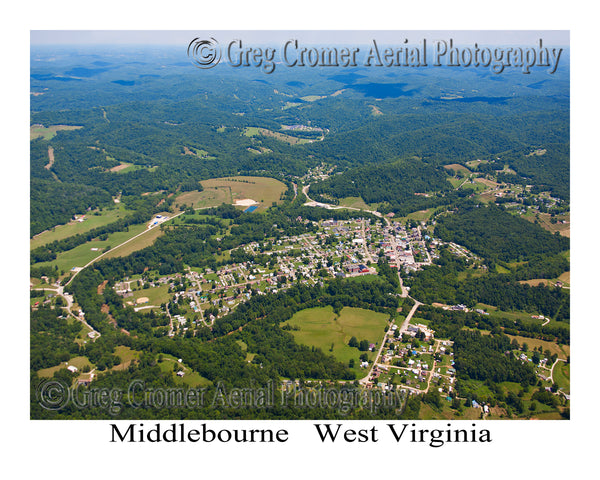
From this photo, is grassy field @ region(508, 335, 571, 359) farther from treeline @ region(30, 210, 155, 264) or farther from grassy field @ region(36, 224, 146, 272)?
treeline @ region(30, 210, 155, 264)

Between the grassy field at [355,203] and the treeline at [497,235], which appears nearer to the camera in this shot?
the treeline at [497,235]

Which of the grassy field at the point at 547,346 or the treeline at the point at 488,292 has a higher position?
the treeline at the point at 488,292

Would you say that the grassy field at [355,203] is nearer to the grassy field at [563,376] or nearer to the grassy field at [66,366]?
the grassy field at [563,376]

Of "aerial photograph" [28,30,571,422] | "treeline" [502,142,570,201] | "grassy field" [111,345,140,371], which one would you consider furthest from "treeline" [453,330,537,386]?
"treeline" [502,142,570,201]

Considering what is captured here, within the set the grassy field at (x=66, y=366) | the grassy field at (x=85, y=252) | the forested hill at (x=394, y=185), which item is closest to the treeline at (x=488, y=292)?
the forested hill at (x=394, y=185)

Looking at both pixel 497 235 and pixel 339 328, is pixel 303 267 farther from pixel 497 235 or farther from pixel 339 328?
pixel 497 235

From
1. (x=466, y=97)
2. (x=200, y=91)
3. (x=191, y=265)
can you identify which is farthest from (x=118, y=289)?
(x=466, y=97)
